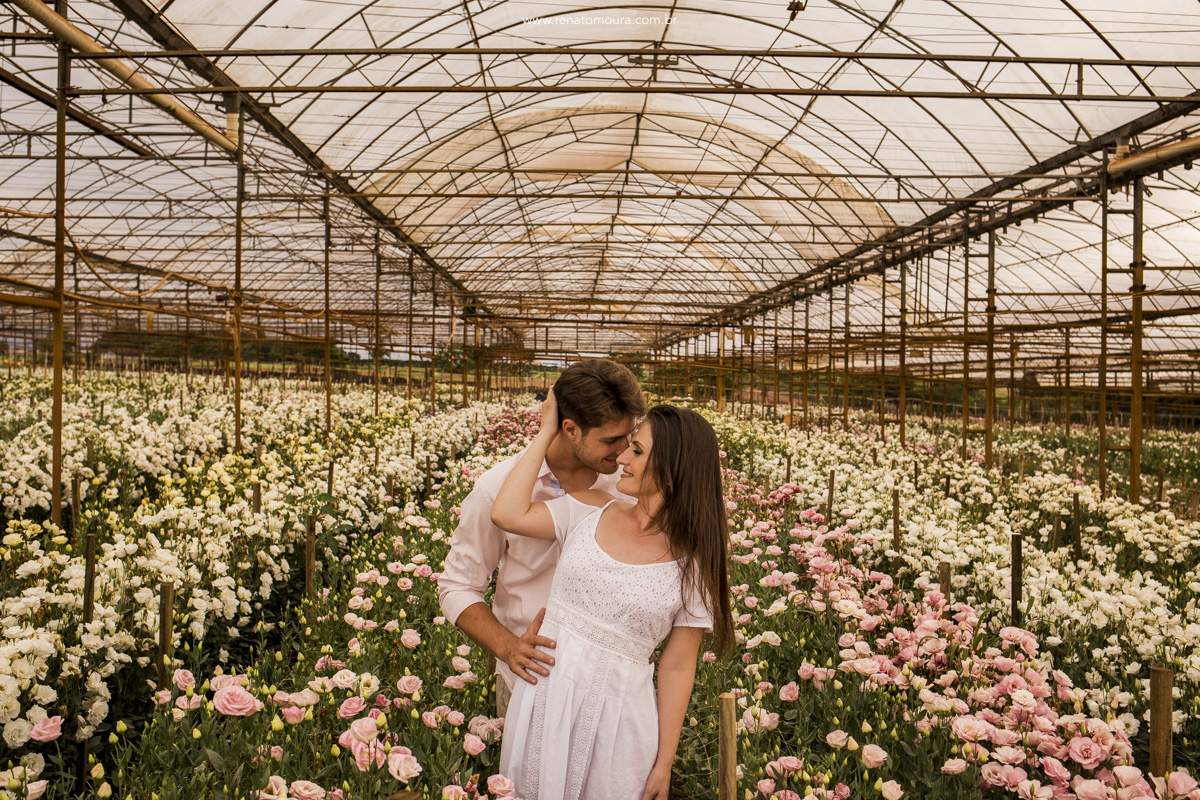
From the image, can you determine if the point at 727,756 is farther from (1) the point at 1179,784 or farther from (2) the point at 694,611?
(1) the point at 1179,784

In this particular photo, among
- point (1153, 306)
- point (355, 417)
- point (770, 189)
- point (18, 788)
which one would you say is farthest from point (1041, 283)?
point (18, 788)

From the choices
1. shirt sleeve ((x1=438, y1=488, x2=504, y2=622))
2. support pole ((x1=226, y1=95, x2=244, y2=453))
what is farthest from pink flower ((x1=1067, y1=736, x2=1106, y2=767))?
support pole ((x1=226, y1=95, x2=244, y2=453))

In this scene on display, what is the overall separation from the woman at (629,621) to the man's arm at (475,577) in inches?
6.0

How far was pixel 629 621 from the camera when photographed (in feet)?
6.86

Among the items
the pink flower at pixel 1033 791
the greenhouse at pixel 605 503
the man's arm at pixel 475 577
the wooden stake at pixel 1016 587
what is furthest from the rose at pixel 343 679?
the wooden stake at pixel 1016 587

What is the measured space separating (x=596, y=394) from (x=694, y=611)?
1.96 feet

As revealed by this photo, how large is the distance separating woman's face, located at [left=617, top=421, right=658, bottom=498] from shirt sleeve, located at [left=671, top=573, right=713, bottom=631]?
27cm

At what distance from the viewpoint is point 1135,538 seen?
17.6 ft

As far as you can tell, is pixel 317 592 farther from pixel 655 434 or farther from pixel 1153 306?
pixel 1153 306

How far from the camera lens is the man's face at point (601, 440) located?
2.26 metres

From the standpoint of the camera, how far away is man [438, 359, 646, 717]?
7.25 feet

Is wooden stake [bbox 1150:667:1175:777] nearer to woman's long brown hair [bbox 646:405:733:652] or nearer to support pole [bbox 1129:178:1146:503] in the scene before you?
woman's long brown hair [bbox 646:405:733:652]

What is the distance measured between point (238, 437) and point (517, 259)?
17.1 m

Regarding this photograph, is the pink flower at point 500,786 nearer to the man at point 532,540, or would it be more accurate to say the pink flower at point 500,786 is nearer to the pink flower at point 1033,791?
the man at point 532,540
